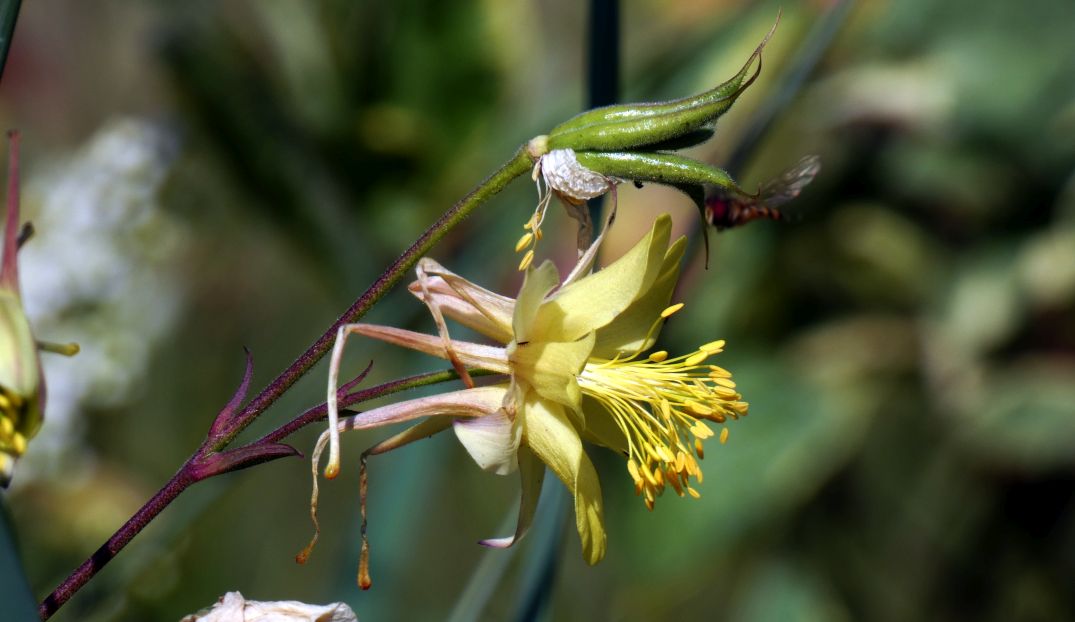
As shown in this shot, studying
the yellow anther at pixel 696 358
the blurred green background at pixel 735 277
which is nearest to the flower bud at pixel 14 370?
the yellow anther at pixel 696 358

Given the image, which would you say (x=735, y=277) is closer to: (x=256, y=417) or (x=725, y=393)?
(x=725, y=393)

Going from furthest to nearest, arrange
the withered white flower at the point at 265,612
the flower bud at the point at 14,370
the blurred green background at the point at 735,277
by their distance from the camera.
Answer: the blurred green background at the point at 735,277, the withered white flower at the point at 265,612, the flower bud at the point at 14,370

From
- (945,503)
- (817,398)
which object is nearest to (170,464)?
(817,398)

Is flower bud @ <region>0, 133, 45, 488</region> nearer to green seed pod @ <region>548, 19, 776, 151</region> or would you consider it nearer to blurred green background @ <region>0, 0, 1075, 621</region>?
green seed pod @ <region>548, 19, 776, 151</region>

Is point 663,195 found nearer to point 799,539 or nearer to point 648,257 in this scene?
point 799,539

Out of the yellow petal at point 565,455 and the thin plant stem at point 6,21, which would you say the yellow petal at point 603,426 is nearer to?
the yellow petal at point 565,455

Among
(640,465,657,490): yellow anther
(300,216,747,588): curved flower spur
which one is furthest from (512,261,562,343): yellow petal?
(640,465,657,490): yellow anther
